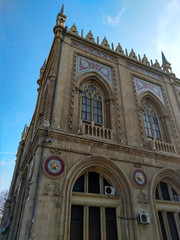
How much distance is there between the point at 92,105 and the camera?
1240 centimetres

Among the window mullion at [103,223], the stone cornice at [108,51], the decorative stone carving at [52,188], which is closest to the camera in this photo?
the decorative stone carving at [52,188]

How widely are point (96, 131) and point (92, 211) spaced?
4289mm

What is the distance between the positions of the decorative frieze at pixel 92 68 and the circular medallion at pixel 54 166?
21.5 ft

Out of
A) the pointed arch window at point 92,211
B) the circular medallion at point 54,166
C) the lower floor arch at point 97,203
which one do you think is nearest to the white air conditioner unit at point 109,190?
the lower floor arch at point 97,203

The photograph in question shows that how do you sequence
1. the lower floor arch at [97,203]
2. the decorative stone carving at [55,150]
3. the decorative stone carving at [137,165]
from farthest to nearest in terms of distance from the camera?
the decorative stone carving at [137,165] < the decorative stone carving at [55,150] < the lower floor arch at [97,203]

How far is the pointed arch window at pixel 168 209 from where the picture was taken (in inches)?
383

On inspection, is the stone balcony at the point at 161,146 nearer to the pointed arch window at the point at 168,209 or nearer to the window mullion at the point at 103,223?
the pointed arch window at the point at 168,209

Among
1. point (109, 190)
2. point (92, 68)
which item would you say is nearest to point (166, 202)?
point (109, 190)

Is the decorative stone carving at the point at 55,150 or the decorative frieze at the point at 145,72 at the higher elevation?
the decorative frieze at the point at 145,72

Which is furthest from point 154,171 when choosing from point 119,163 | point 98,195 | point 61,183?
point 61,183

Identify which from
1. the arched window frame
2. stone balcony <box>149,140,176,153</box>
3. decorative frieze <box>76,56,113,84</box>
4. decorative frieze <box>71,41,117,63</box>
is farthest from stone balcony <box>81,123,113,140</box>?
decorative frieze <box>71,41,117,63</box>

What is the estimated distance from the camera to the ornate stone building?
7828 millimetres

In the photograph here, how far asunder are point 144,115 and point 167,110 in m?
2.48

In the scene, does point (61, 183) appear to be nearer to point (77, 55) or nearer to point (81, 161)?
point (81, 161)
